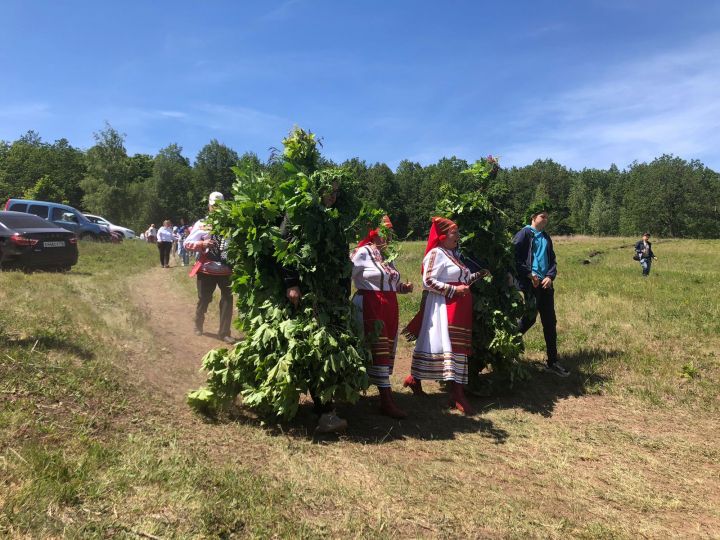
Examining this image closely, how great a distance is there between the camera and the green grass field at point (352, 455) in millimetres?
2904

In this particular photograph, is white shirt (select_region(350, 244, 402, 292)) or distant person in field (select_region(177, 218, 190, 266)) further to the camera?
distant person in field (select_region(177, 218, 190, 266))

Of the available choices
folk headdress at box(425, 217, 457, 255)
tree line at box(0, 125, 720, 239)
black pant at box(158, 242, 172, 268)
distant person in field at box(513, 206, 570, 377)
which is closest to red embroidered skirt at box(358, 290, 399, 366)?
folk headdress at box(425, 217, 457, 255)

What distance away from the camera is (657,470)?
423 centimetres

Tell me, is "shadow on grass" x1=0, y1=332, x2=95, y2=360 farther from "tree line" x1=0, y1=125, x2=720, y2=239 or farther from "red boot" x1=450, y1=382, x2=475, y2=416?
"tree line" x1=0, y1=125, x2=720, y2=239

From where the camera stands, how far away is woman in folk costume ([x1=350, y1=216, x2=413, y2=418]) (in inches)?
195

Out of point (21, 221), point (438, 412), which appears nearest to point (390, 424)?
point (438, 412)

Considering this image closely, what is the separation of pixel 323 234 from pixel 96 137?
6072cm

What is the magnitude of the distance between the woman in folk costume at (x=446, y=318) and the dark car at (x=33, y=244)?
1033 centimetres

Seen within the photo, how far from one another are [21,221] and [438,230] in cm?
1139

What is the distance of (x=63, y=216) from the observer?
2194 centimetres

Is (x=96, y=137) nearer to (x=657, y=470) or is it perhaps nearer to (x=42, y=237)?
(x=42, y=237)

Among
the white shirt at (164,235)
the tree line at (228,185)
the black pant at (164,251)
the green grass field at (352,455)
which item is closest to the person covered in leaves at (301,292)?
the green grass field at (352,455)

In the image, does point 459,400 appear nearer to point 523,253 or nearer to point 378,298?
point 378,298

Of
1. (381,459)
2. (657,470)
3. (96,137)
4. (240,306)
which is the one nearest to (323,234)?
(240,306)
